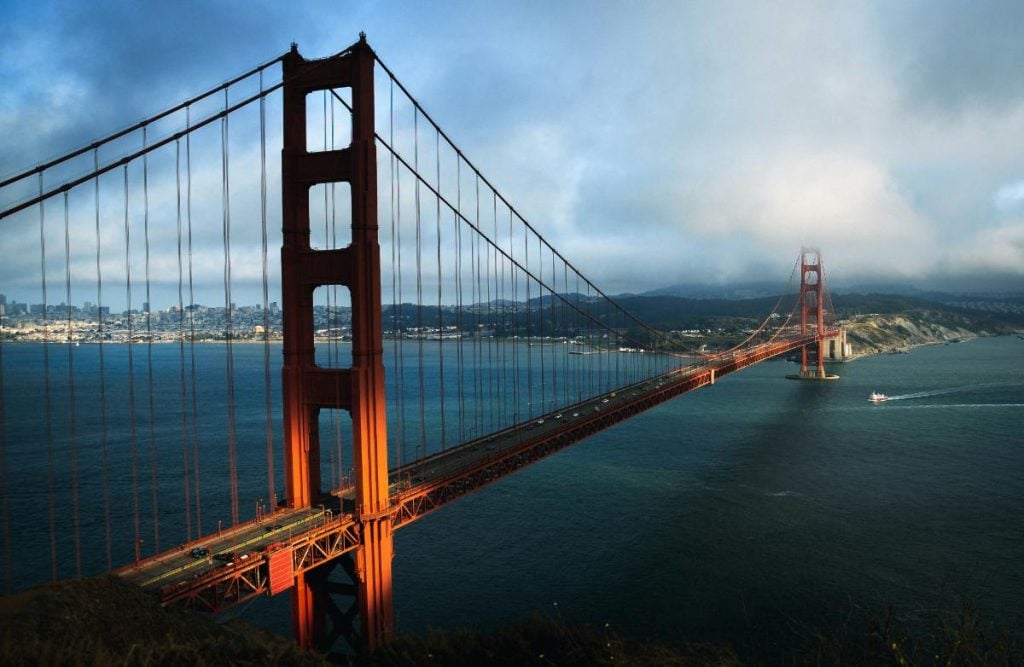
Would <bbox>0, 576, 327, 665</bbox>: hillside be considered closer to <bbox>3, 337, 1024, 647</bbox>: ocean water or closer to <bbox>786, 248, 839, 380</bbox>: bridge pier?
<bbox>3, 337, 1024, 647</bbox>: ocean water

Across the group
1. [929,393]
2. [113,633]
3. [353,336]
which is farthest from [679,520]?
[929,393]

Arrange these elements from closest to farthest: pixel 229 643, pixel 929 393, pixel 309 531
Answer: pixel 229 643 → pixel 309 531 → pixel 929 393

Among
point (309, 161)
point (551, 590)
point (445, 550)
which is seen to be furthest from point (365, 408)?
point (445, 550)

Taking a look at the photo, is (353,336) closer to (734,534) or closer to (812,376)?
(734,534)

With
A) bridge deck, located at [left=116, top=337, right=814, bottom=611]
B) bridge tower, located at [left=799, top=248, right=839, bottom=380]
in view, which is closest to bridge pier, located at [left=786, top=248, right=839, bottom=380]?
bridge tower, located at [left=799, top=248, right=839, bottom=380]

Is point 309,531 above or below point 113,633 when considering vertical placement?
above

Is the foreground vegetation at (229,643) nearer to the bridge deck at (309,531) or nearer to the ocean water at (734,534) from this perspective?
the bridge deck at (309,531)

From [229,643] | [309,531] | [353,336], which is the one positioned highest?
Answer: [353,336]
